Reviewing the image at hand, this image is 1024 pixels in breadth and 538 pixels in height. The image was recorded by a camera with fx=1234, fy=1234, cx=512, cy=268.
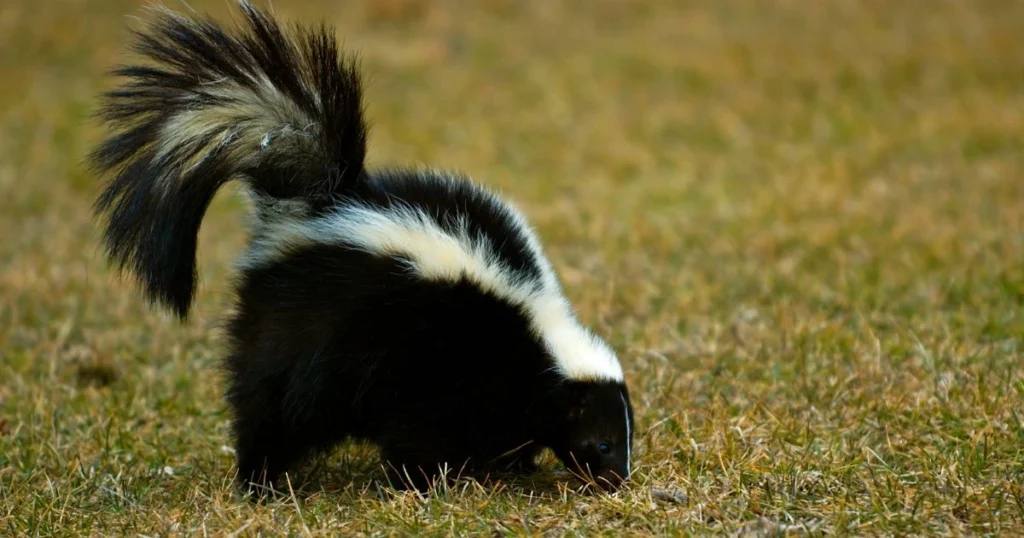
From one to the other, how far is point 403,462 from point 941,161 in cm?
720

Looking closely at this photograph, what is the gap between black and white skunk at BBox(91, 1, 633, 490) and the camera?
13.2 ft

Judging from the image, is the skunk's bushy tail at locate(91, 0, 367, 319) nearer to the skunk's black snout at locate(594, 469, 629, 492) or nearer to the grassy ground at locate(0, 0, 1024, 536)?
the grassy ground at locate(0, 0, 1024, 536)

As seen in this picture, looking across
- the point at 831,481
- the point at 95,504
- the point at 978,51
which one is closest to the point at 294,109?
the point at 95,504

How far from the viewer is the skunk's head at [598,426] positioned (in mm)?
4125

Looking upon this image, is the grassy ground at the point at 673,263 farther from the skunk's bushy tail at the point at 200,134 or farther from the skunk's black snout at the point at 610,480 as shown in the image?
the skunk's bushy tail at the point at 200,134

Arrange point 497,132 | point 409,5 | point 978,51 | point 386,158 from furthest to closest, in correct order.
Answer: point 409,5 → point 978,51 → point 497,132 → point 386,158

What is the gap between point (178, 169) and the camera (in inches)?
158

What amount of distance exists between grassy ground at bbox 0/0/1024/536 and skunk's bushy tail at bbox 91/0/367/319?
0.88 meters

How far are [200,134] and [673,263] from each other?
14.1 feet

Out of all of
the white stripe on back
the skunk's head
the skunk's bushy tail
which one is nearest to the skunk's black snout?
the skunk's head

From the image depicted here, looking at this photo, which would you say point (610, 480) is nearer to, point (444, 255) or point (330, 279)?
point (444, 255)

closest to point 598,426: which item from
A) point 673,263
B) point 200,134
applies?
point 200,134

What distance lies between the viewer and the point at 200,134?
4020 mm

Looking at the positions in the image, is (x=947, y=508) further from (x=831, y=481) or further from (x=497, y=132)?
(x=497, y=132)
